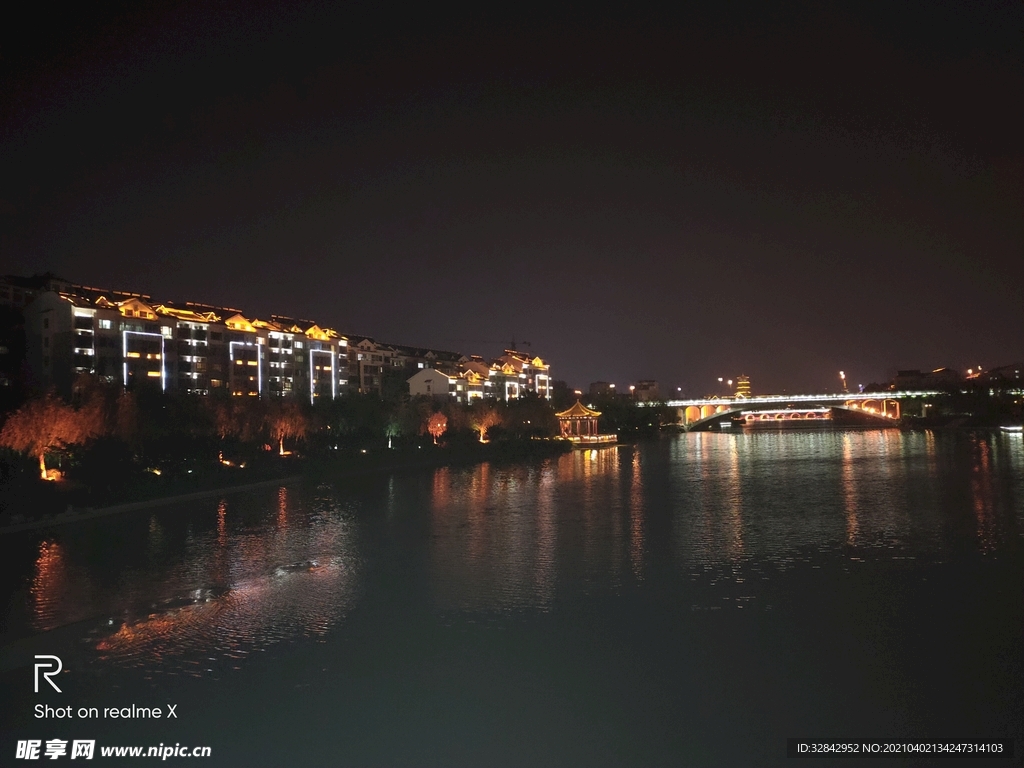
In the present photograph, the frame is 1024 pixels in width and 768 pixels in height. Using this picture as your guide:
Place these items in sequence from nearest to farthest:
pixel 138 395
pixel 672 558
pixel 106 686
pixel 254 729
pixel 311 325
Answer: pixel 254 729 < pixel 106 686 < pixel 672 558 < pixel 138 395 < pixel 311 325

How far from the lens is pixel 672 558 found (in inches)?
374

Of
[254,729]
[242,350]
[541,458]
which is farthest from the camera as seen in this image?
[242,350]

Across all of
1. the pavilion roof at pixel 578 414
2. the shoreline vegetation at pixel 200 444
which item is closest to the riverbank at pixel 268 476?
the shoreline vegetation at pixel 200 444

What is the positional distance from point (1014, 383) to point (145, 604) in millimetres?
74589

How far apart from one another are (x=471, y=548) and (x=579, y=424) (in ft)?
133

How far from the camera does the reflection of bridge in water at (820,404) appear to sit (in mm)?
70562

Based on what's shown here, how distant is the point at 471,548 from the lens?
1046cm

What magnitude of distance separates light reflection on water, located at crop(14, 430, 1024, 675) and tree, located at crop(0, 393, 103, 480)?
4.09 metres

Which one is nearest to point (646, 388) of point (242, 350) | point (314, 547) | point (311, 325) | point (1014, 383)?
point (1014, 383)

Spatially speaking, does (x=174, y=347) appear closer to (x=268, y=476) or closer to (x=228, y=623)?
(x=268, y=476)

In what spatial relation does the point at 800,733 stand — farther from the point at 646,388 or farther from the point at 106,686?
the point at 646,388

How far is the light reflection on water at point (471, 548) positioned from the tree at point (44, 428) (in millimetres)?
4094

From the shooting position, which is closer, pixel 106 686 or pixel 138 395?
pixel 106 686

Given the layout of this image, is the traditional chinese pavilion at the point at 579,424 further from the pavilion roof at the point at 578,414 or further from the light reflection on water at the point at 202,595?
the light reflection on water at the point at 202,595
